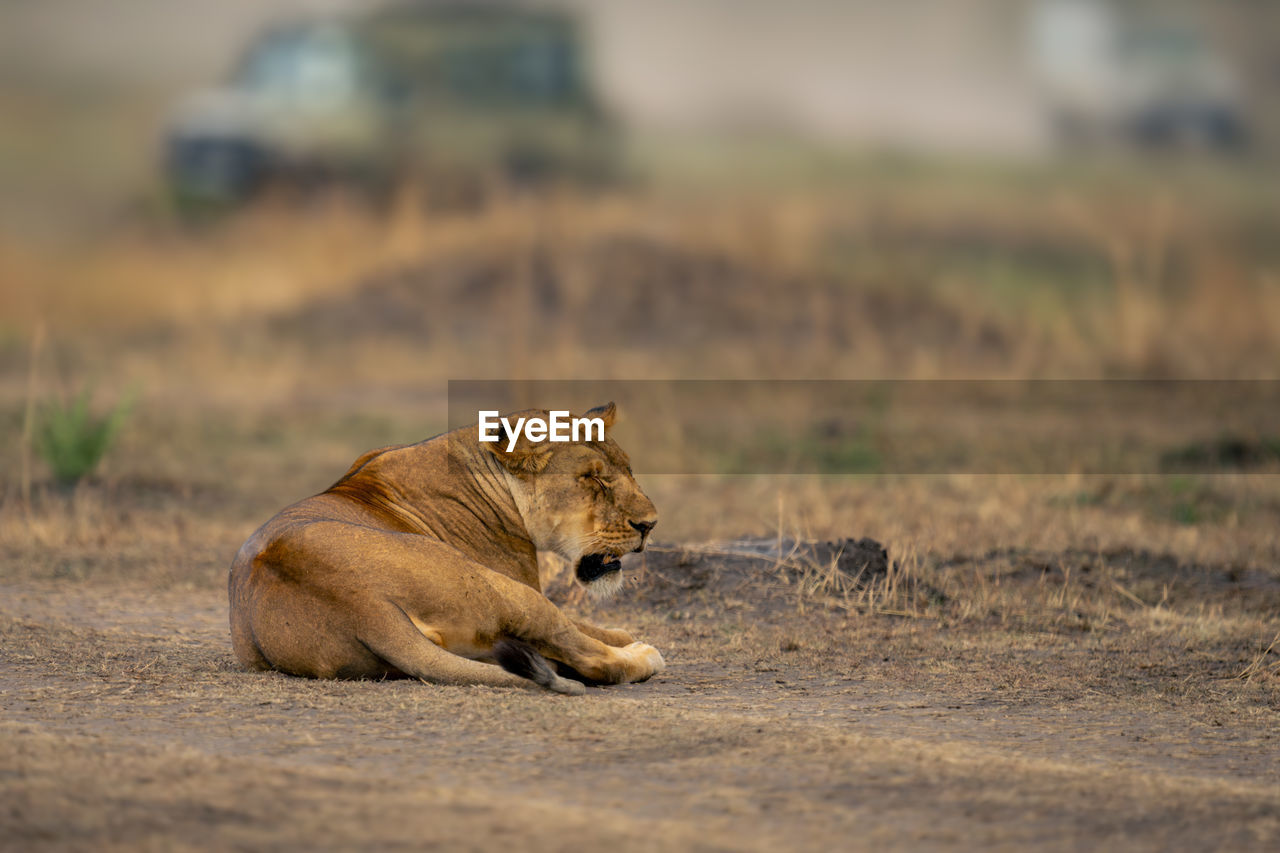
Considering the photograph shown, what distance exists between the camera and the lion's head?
547 cm

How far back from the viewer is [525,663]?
4828 mm

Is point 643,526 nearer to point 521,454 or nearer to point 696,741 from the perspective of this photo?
point 521,454

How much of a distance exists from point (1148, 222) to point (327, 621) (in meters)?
10.4

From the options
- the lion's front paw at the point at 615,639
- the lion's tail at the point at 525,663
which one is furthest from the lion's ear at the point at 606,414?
the lion's tail at the point at 525,663

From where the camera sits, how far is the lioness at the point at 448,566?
190 inches

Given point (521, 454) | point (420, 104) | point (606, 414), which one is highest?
point (420, 104)

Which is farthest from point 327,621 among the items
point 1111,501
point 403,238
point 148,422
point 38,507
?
point 403,238

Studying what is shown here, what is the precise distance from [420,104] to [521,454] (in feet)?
42.0

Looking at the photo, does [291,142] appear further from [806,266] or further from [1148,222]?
[1148,222]

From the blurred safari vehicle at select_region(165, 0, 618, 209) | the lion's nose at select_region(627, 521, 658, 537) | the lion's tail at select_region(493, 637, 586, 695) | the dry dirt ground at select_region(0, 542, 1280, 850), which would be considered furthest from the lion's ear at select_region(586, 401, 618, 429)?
the blurred safari vehicle at select_region(165, 0, 618, 209)

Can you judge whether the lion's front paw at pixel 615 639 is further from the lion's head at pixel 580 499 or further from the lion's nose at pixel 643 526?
the lion's nose at pixel 643 526

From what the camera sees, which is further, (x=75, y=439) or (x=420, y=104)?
(x=420, y=104)

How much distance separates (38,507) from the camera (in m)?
8.98

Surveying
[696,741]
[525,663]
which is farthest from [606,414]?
[696,741]
